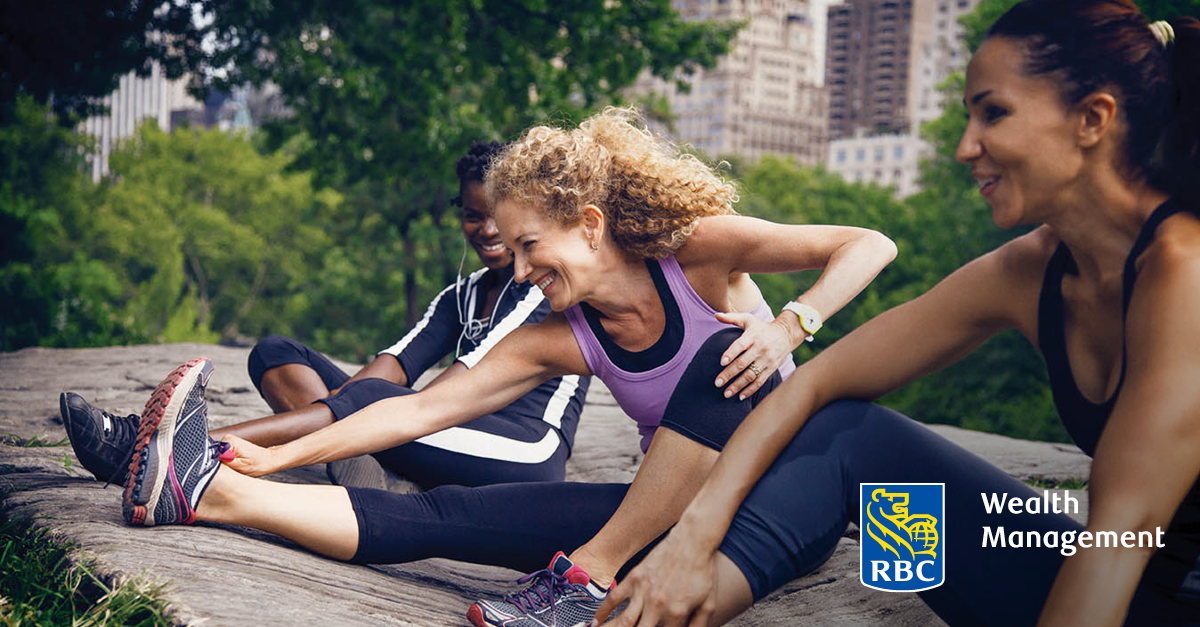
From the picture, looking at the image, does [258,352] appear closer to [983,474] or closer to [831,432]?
[831,432]

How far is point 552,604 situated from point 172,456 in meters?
0.95

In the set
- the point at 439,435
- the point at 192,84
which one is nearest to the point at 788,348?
the point at 439,435

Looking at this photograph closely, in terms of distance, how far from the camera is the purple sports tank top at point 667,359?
8.66ft

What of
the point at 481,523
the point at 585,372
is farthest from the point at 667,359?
the point at 481,523

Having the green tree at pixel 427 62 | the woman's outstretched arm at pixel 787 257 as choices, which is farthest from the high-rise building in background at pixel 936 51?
the woman's outstretched arm at pixel 787 257

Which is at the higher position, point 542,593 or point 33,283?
point 542,593

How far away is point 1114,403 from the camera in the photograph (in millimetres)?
1688

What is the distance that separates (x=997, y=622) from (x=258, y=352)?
2.89 meters

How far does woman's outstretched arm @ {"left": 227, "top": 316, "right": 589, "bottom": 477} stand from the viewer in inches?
105

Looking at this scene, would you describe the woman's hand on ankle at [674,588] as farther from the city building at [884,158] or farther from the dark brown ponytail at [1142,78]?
the city building at [884,158]

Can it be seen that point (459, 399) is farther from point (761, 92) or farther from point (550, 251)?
point (761, 92)

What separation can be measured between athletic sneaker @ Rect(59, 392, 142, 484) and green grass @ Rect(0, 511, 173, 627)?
235mm

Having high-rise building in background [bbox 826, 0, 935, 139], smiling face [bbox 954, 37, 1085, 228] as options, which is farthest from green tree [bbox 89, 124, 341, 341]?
high-rise building in background [bbox 826, 0, 935, 139]

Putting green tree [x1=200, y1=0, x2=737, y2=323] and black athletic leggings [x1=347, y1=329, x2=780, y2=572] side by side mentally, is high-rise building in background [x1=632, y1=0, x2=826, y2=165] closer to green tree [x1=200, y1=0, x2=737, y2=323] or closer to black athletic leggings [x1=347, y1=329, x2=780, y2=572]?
green tree [x1=200, y1=0, x2=737, y2=323]
